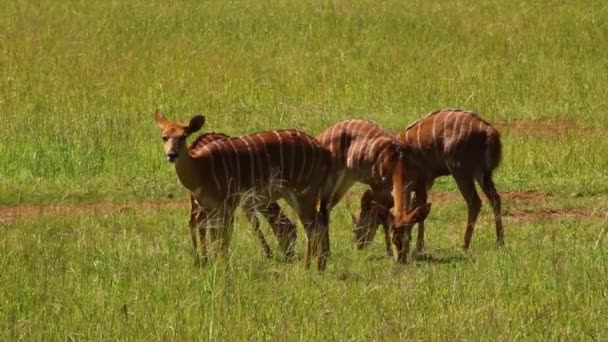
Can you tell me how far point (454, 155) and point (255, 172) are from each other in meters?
1.67

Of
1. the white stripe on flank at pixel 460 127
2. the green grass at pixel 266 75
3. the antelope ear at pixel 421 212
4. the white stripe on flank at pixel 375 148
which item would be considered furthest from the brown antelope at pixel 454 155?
the green grass at pixel 266 75

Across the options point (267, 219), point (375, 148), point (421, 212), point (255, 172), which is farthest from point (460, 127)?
point (255, 172)

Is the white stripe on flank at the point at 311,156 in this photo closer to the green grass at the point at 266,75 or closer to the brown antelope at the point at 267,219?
the brown antelope at the point at 267,219

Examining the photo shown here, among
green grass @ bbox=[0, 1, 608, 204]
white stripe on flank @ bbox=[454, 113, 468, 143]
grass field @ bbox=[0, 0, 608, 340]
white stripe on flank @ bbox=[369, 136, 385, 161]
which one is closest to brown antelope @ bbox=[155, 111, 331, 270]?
grass field @ bbox=[0, 0, 608, 340]

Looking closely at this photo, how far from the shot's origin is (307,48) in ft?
59.9

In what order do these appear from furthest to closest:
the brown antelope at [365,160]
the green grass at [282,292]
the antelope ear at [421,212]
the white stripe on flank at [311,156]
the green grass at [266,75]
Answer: the green grass at [266,75]
the brown antelope at [365,160]
the white stripe on flank at [311,156]
the antelope ear at [421,212]
the green grass at [282,292]

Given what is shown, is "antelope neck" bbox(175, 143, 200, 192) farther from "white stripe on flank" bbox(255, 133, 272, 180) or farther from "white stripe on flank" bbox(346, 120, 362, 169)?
"white stripe on flank" bbox(346, 120, 362, 169)

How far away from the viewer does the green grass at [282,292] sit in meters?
7.08

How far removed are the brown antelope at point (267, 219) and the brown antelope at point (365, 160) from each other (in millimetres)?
327

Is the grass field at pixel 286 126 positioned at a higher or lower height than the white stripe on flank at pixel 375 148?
lower

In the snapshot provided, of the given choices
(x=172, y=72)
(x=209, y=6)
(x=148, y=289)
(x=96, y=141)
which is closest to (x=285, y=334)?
(x=148, y=289)

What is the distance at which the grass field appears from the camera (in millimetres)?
7426

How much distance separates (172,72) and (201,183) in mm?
7774

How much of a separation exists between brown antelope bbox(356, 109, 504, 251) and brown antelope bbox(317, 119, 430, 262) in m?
0.13
